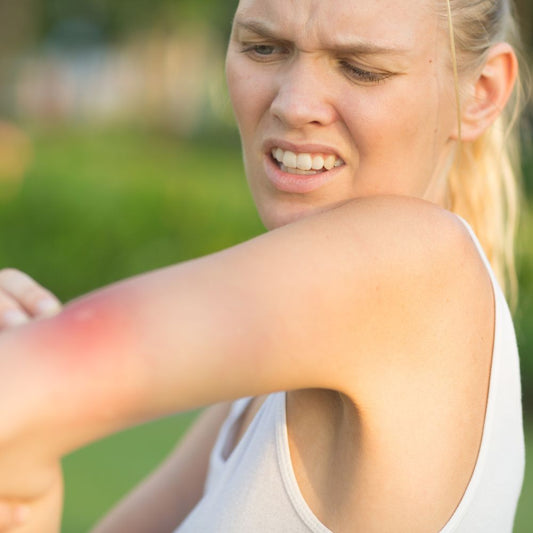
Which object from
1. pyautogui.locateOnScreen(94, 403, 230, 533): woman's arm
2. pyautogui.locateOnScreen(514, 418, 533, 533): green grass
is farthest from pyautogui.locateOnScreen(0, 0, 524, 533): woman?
pyautogui.locateOnScreen(514, 418, 533, 533): green grass

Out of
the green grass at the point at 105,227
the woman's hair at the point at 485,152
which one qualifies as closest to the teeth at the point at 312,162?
the woman's hair at the point at 485,152

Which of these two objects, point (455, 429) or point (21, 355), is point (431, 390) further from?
point (21, 355)

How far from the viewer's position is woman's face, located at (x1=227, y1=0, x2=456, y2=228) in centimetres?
196

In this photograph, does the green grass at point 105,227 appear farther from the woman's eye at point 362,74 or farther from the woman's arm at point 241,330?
the woman's arm at point 241,330

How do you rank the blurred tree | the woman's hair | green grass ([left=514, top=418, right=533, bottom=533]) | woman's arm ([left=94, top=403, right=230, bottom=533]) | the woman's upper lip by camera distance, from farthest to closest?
the blurred tree, green grass ([left=514, top=418, right=533, bottom=533]), woman's arm ([left=94, top=403, right=230, bottom=533]), the woman's hair, the woman's upper lip

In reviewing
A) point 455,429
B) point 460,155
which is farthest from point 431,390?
point 460,155

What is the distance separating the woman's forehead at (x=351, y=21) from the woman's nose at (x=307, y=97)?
2.1 inches

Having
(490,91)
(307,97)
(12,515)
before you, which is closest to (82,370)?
(12,515)

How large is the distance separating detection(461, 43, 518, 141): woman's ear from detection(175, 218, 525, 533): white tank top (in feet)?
1.57

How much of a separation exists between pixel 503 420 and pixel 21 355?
101cm

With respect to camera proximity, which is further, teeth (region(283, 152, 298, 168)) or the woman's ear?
the woman's ear

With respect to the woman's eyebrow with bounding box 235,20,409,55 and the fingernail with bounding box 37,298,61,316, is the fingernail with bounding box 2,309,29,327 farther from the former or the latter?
the woman's eyebrow with bounding box 235,20,409,55

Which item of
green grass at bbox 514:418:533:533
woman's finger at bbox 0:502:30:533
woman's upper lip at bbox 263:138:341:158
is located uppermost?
woman's upper lip at bbox 263:138:341:158

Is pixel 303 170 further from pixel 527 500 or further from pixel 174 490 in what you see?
pixel 527 500
